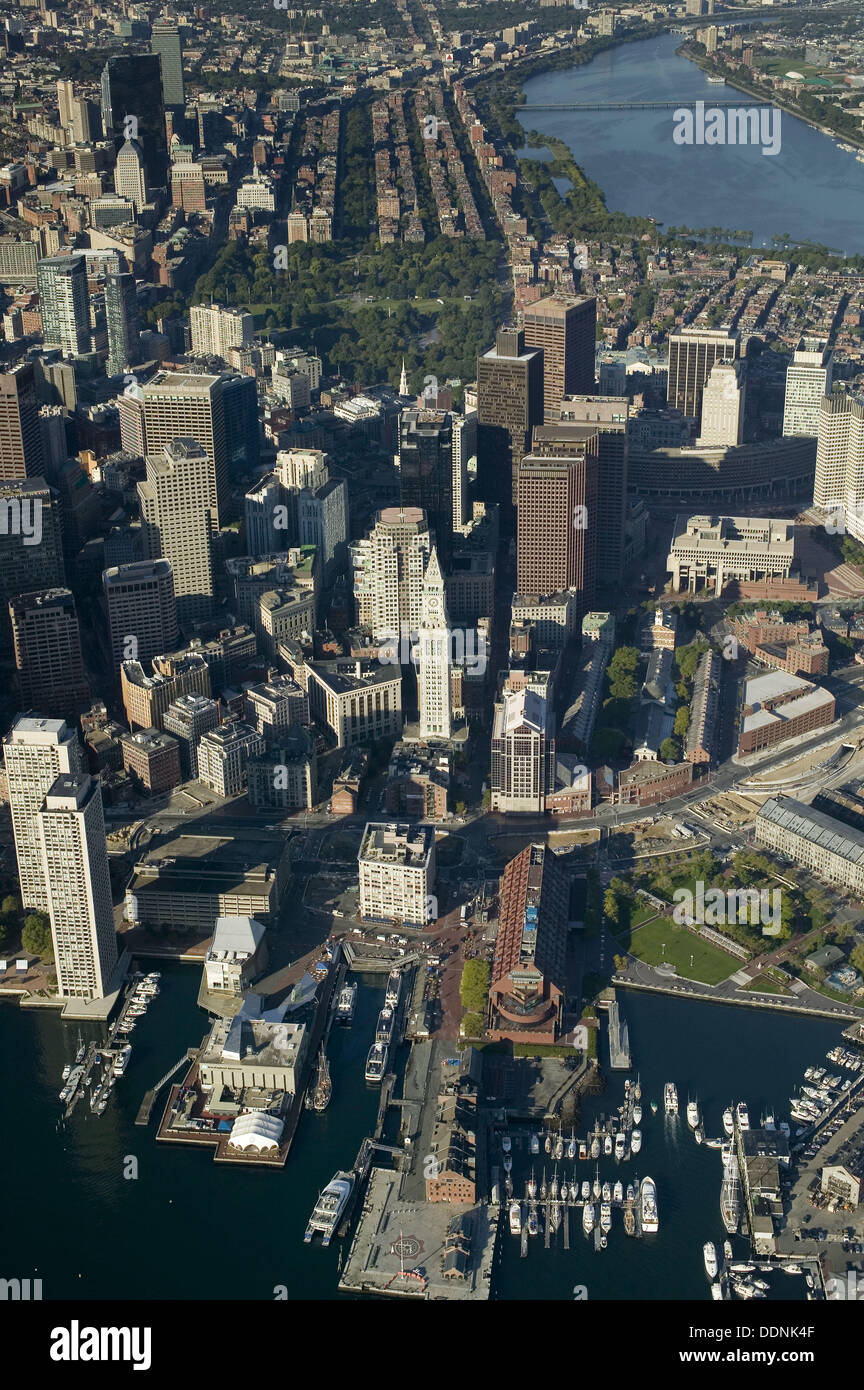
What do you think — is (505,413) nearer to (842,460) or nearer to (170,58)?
(842,460)

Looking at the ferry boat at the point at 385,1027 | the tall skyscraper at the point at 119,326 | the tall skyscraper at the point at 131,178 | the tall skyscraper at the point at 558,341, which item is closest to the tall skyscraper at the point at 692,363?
the tall skyscraper at the point at 558,341

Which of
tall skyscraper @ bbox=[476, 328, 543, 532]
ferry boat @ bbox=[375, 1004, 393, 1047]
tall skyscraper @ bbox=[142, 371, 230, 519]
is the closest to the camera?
ferry boat @ bbox=[375, 1004, 393, 1047]

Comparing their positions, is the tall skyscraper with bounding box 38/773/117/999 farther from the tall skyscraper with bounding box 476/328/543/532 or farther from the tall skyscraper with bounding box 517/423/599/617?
the tall skyscraper with bounding box 476/328/543/532

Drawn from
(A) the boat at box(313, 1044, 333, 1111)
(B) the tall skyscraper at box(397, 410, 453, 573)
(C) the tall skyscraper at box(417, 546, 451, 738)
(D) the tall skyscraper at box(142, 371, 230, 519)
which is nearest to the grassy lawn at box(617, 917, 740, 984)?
(A) the boat at box(313, 1044, 333, 1111)

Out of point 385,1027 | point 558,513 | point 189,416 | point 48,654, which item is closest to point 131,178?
point 189,416

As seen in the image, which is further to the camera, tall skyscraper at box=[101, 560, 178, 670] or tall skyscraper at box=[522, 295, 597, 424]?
tall skyscraper at box=[522, 295, 597, 424]

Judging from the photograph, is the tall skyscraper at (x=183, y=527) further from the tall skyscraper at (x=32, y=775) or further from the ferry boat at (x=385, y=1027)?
the ferry boat at (x=385, y=1027)
